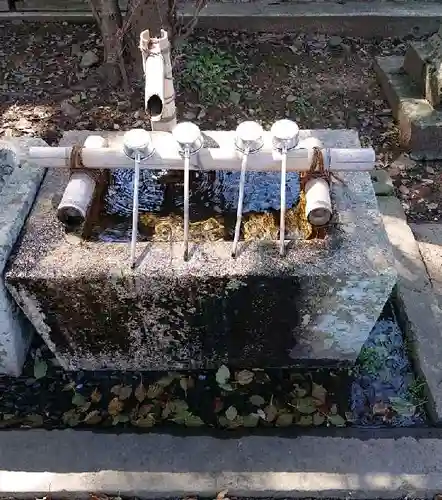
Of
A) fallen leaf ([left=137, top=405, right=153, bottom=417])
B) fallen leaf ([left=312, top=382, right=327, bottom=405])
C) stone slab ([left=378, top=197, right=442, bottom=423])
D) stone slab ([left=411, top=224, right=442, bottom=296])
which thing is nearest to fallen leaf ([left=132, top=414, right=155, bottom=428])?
fallen leaf ([left=137, top=405, right=153, bottom=417])

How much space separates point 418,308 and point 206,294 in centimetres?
128

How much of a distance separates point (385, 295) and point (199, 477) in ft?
3.62

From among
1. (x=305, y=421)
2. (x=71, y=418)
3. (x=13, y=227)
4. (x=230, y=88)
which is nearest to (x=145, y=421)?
(x=71, y=418)

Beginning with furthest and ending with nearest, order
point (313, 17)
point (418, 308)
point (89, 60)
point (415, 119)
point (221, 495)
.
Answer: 1. point (313, 17)
2. point (89, 60)
3. point (415, 119)
4. point (418, 308)
5. point (221, 495)

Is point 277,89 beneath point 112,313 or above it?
above

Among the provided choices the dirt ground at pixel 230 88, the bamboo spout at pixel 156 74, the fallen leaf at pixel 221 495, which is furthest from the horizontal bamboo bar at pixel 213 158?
the dirt ground at pixel 230 88

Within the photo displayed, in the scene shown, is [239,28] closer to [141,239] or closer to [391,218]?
[391,218]

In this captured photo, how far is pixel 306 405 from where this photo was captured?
2879mm

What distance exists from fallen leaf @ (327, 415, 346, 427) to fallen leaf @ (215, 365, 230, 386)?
514 millimetres

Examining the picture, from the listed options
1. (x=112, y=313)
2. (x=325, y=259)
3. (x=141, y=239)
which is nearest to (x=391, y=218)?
(x=325, y=259)

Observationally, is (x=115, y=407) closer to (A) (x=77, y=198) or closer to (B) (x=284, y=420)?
(B) (x=284, y=420)

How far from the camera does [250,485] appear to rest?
257 centimetres

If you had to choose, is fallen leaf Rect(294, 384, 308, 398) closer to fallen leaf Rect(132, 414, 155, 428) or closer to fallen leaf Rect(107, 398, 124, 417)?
fallen leaf Rect(132, 414, 155, 428)

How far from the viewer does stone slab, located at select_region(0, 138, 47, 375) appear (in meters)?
2.63
